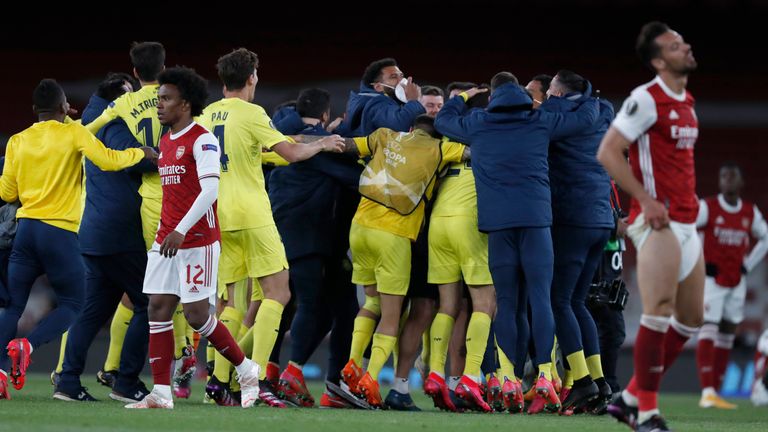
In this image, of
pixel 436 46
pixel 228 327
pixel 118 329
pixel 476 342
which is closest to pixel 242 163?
pixel 228 327

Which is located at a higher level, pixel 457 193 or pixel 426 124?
pixel 426 124

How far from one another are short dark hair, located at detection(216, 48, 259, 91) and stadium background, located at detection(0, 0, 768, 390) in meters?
9.91

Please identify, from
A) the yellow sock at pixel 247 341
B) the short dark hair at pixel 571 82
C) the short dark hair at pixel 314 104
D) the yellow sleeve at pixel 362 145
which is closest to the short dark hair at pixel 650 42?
the short dark hair at pixel 571 82

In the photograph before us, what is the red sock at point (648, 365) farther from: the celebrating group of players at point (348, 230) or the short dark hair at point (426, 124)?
the short dark hair at point (426, 124)

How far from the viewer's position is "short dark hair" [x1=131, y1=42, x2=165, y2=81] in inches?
357

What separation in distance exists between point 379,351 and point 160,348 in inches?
70.0

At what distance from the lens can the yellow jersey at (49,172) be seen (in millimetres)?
8984

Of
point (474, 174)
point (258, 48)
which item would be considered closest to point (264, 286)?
point (474, 174)

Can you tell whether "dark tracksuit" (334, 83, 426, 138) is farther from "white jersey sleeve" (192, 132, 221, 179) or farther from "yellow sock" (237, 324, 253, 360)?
"white jersey sleeve" (192, 132, 221, 179)

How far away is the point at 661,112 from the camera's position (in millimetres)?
6684

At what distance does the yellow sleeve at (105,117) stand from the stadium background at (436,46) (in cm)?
964

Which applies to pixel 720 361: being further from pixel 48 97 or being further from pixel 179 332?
pixel 48 97

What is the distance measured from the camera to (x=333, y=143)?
8953 millimetres

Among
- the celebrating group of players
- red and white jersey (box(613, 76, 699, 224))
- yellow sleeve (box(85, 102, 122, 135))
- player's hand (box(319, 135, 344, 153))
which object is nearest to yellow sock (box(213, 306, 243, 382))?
the celebrating group of players
